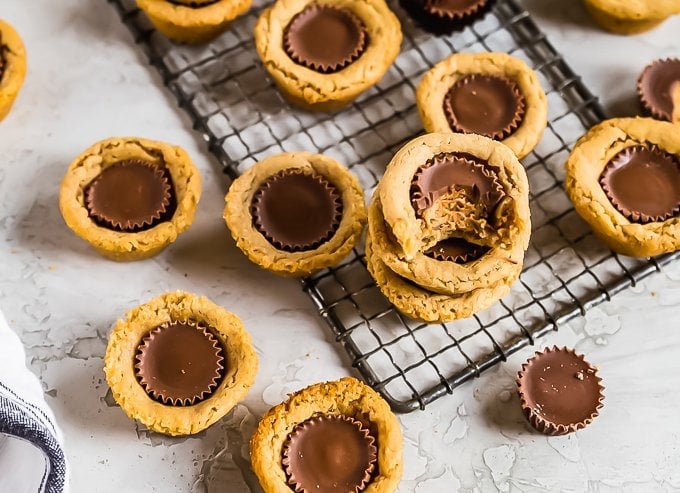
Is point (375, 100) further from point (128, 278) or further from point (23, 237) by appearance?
point (23, 237)

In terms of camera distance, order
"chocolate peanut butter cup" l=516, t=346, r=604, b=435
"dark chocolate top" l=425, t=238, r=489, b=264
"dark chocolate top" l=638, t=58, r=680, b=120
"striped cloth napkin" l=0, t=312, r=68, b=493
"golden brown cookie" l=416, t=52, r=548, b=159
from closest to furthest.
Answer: "striped cloth napkin" l=0, t=312, r=68, b=493
"dark chocolate top" l=425, t=238, r=489, b=264
"chocolate peanut butter cup" l=516, t=346, r=604, b=435
"golden brown cookie" l=416, t=52, r=548, b=159
"dark chocolate top" l=638, t=58, r=680, b=120

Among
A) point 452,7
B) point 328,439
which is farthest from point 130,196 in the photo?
point 452,7

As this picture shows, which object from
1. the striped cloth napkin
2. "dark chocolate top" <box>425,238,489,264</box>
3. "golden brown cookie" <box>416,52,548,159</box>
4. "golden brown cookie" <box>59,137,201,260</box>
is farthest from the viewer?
"golden brown cookie" <box>416,52,548,159</box>

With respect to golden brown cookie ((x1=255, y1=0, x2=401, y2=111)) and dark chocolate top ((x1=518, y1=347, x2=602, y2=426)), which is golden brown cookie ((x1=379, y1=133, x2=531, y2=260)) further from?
golden brown cookie ((x1=255, y1=0, x2=401, y2=111))

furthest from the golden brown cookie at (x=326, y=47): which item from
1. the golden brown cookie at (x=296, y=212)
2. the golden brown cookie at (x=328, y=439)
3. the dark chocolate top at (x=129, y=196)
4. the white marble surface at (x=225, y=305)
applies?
the golden brown cookie at (x=328, y=439)

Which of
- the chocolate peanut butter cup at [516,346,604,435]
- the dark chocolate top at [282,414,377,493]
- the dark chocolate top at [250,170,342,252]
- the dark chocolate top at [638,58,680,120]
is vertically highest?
the dark chocolate top at [250,170,342,252]

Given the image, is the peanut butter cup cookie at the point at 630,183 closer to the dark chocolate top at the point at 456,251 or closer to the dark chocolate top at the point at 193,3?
the dark chocolate top at the point at 456,251

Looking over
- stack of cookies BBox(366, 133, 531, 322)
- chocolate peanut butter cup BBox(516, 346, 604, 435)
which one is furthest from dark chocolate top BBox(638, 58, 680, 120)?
chocolate peanut butter cup BBox(516, 346, 604, 435)

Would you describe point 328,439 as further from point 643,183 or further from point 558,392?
point 643,183
